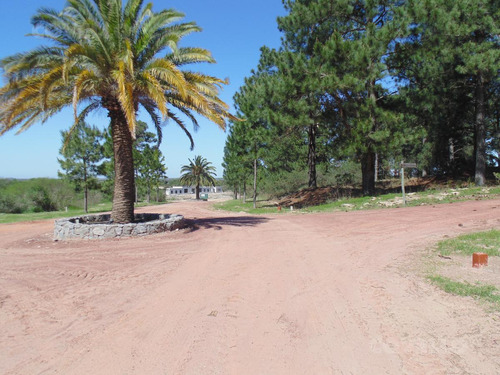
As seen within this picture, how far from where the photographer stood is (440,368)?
2.98m

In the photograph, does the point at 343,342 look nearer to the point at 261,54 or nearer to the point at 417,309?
the point at 417,309

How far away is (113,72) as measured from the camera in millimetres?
9703

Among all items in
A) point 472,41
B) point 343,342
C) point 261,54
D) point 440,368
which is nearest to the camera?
point 440,368

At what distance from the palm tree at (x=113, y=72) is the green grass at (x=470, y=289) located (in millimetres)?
7672

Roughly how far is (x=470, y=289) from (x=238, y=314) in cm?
339

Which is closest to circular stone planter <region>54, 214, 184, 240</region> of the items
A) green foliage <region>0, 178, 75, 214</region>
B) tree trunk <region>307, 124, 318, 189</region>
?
tree trunk <region>307, 124, 318, 189</region>

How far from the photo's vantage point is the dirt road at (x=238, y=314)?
10.4 feet

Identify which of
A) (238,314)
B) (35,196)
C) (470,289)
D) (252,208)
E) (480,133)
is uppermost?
(480,133)

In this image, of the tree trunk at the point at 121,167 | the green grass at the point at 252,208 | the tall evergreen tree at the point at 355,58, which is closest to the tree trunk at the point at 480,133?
the tall evergreen tree at the point at 355,58

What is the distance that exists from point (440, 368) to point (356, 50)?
16539mm

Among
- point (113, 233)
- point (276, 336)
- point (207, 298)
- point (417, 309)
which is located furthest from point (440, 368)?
point (113, 233)

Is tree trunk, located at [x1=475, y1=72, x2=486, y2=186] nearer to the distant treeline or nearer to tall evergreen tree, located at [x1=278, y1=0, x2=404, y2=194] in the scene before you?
tall evergreen tree, located at [x1=278, y1=0, x2=404, y2=194]

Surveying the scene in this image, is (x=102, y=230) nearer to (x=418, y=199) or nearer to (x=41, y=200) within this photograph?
(x=418, y=199)

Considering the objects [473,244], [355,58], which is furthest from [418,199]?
[473,244]
